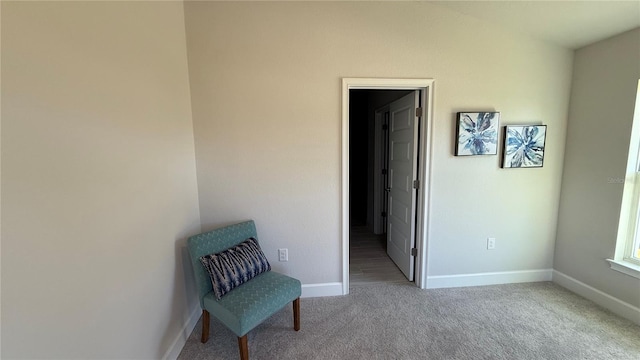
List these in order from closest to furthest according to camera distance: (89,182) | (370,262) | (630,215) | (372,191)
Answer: (89,182), (630,215), (370,262), (372,191)

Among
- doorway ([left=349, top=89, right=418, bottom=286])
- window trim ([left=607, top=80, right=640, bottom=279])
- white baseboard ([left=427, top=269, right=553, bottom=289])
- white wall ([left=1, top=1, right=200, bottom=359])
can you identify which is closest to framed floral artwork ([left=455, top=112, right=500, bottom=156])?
doorway ([left=349, top=89, right=418, bottom=286])

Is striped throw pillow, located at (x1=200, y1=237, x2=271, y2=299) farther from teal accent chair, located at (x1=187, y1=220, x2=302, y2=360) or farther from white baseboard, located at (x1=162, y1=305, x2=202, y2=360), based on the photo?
white baseboard, located at (x1=162, y1=305, x2=202, y2=360)

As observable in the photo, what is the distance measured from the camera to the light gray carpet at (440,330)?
1.71 metres

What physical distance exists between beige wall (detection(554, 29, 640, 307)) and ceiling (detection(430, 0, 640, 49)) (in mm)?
151

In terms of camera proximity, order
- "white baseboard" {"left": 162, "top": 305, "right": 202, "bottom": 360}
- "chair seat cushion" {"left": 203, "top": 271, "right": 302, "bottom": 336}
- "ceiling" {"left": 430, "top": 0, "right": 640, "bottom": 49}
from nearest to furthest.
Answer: "chair seat cushion" {"left": 203, "top": 271, "right": 302, "bottom": 336} < "white baseboard" {"left": 162, "top": 305, "right": 202, "bottom": 360} < "ceiling" {"left": 430, "top": 0, "right": 640, "bottom": 49}

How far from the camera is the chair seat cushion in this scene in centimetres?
152

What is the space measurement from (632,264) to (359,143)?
3856mm

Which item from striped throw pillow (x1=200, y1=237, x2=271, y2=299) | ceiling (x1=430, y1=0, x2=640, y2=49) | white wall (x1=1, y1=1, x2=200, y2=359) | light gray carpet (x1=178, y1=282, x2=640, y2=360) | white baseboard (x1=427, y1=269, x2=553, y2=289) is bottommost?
light gray carpet (x1=178, y1=282, x2=640, y2=360)

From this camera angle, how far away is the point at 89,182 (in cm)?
108

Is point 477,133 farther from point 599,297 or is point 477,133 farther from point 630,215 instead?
point 599,297

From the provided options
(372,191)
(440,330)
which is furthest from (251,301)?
(372,191)

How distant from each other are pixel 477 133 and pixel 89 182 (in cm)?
282

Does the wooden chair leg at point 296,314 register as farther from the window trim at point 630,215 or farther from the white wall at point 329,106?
the window trim at point 630,215

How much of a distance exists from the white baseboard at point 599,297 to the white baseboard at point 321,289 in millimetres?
2298
